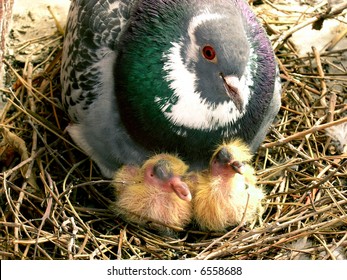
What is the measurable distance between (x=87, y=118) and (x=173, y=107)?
62cm

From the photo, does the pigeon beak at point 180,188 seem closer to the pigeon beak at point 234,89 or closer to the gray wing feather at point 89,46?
the pigeon beak at point 234,89

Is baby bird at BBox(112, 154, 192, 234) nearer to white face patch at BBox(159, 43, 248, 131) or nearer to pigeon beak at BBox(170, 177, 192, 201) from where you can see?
pigeon beak at BBox(170, 177, 192, 201)

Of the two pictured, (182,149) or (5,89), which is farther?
(5,89)

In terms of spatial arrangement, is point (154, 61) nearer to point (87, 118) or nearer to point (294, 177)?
point (87, 118)

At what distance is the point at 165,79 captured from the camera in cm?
424

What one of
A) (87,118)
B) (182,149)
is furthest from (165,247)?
(87,118)

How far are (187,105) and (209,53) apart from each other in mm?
330

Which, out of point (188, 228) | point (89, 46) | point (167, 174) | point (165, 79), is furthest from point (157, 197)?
point (89, 46)

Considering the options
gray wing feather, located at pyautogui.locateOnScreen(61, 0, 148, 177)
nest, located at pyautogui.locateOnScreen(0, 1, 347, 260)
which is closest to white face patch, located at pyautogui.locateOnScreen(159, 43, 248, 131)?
gray wing feather, located at pyautogui.locateOnScreen(61, 0, 148, 177)

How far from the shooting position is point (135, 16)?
173 inches

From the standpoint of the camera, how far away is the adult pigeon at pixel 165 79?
4.14 m

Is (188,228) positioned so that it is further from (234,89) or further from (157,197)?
(234,89)

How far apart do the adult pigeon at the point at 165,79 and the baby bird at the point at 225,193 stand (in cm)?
10

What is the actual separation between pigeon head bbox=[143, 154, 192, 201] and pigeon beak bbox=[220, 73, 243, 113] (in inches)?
22.1
